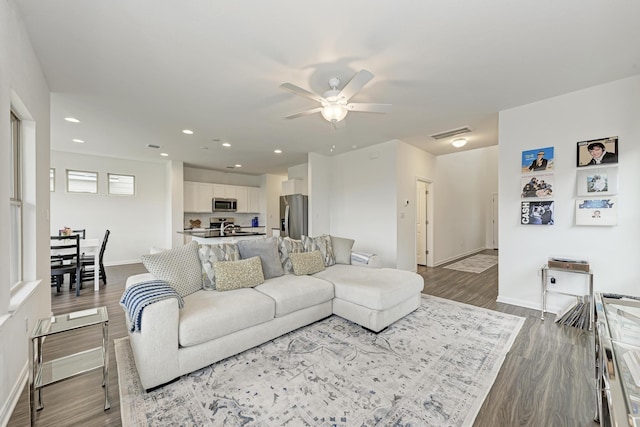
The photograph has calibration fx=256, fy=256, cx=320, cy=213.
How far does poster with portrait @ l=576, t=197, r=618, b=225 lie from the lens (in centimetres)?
284

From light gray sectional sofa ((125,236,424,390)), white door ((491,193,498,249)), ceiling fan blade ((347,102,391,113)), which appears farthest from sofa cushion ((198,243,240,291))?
white door ((491,193,498,249))

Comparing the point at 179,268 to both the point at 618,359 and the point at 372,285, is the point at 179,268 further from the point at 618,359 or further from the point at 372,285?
the point at 618,359

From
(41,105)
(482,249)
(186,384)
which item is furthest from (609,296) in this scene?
(482,249)

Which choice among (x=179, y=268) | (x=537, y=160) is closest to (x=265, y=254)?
(x=179, y=268)

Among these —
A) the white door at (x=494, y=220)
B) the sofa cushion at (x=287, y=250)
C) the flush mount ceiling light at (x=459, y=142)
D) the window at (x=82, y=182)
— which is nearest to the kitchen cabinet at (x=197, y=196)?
the window at (x=82, y=182)

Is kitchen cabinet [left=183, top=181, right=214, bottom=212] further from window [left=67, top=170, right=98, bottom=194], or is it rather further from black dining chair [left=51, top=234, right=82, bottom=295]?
black dining chair [left=51, top=234, right=82, bottom=295]

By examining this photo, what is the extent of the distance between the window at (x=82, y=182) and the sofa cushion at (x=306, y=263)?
19.4ft

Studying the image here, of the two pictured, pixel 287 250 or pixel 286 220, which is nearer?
pixel 287 250

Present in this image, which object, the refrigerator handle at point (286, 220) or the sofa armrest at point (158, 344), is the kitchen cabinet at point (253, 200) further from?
the sofa armrest at point (158, 344)

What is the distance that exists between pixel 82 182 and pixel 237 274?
5.94m

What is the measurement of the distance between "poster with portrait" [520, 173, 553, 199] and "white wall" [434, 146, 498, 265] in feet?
9.05

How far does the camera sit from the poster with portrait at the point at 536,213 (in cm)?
324

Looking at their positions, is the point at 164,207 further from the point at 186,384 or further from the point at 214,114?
the point at 186,384

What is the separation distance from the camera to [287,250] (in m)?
3.46
